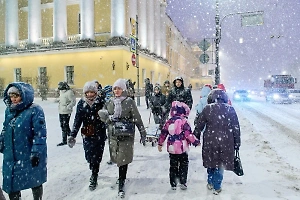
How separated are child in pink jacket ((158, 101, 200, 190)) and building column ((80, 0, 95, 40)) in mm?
25098

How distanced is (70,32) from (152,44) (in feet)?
37.4

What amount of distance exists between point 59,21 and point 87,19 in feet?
12.0

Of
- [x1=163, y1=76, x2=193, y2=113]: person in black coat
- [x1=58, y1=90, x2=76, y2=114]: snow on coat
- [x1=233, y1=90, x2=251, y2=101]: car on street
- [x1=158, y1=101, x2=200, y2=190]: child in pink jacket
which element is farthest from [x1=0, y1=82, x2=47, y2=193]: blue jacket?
[x1=233, y1=90, x2=251, y2=101]: car on street

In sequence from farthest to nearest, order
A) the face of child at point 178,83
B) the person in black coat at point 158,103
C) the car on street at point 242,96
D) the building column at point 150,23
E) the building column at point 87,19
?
the building column at point 150,23
the car on street at point 242,96
the building column at point 87,19
the person in black coat at point 158,103
the face of child at point 178,83

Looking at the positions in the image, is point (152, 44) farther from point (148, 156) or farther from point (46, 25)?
point (148, 156)

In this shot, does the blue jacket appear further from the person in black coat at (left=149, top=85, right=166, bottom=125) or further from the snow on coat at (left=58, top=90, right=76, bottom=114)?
the person in black coat at (left=149, top=85, right=166, bottom=125)

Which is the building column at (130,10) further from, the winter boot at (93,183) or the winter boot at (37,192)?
the winter boot at (37,192)

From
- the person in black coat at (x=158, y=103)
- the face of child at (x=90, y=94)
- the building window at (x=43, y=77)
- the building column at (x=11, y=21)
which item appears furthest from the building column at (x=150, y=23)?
the face of child at (x=90, y=94)

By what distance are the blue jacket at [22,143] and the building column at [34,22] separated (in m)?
30.1

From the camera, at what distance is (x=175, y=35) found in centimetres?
5781

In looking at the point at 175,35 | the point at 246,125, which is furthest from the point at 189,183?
the point at 175,35

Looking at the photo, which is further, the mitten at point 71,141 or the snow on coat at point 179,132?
the mitten at point 71,141

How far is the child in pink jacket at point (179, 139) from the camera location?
4.13 m

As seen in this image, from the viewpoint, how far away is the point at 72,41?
28.5 m
